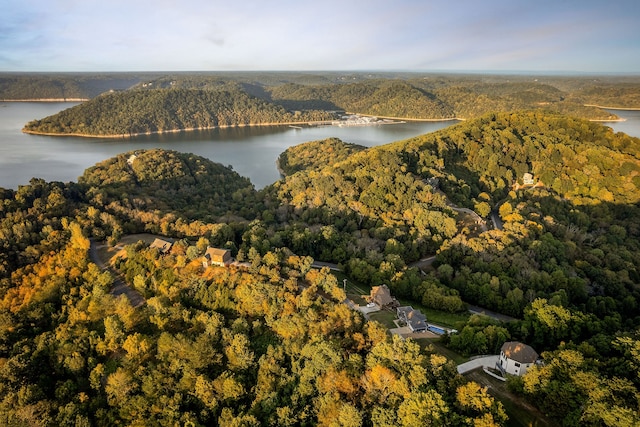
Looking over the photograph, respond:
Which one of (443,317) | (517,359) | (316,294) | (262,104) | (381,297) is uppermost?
(262,104)

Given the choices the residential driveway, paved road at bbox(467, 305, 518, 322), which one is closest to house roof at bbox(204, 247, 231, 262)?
the residential driveway

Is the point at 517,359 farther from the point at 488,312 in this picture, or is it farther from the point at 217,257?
the point at 217,257

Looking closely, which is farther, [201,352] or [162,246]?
[162,246]

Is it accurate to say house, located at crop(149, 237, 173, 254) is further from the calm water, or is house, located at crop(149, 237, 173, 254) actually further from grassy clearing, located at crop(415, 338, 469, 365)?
the calm water

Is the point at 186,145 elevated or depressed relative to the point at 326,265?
elevated

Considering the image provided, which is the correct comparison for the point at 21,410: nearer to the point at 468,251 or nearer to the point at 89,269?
the point at 89,269

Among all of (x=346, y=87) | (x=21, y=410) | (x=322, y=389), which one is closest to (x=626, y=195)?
(x=322, y=389)

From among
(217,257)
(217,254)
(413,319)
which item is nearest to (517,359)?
(413,319)
